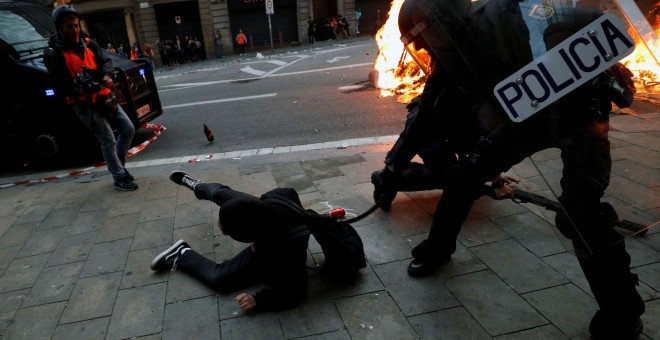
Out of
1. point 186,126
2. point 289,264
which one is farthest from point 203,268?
point 186,126

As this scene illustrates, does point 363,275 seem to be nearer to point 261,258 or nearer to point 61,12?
point 261,258

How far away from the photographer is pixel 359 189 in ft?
15.2

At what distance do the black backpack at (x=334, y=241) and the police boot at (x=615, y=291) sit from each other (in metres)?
1.35

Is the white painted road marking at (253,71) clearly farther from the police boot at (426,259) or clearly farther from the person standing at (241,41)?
the police boot at (426,259)

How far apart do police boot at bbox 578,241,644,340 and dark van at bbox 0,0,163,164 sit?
6360 mm

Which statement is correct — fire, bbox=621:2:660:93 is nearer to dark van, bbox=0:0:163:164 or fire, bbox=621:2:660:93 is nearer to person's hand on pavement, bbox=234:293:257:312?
person's hand on pavement, bbox=234:293:257:312

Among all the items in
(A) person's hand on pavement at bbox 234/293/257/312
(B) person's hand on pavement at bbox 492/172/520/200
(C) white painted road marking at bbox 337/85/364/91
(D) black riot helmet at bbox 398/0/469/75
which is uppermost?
(D) black riot helmet at bbox 398/0/469/75

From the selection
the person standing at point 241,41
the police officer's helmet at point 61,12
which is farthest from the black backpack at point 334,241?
the person standing at point 241,41

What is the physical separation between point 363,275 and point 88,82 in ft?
11.9

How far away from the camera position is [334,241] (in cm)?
290

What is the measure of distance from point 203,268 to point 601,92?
→ 2691 mm

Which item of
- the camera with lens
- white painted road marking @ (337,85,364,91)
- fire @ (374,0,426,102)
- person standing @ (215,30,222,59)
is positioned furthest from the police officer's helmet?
person standing @ (215,30,222,59)

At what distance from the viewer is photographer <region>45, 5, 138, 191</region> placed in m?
4.63

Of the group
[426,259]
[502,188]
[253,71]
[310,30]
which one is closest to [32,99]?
[426,259]
